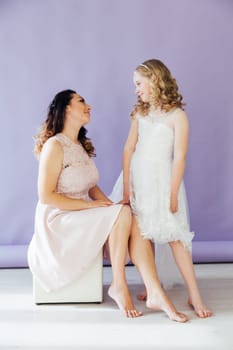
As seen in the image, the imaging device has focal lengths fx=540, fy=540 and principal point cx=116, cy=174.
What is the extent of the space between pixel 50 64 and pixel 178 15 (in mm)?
992

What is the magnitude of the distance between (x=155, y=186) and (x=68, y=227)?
0.52 meters

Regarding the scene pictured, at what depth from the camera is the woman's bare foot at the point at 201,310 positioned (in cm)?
273

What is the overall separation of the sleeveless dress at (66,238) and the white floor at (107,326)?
20 cm

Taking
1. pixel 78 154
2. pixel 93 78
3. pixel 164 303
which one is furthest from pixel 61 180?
pixel 93 78

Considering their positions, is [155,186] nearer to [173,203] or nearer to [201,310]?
[173,203]

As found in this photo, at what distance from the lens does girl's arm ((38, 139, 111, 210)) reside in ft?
9.54

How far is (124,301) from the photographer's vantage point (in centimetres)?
283

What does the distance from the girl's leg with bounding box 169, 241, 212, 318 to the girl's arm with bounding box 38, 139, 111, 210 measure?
1.86 ft

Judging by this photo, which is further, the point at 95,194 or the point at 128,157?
the point at 95,194

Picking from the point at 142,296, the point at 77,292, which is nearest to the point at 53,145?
the point at 77,292

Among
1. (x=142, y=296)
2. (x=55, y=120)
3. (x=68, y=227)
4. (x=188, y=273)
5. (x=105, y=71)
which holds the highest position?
(x=105, y=71)

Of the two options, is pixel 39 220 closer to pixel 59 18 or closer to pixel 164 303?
pixel 164 303

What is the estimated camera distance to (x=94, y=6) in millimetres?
3881

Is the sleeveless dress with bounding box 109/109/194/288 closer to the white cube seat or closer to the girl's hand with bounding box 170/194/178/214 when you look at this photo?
the girl's hand with bounding box 170/194/178/214
